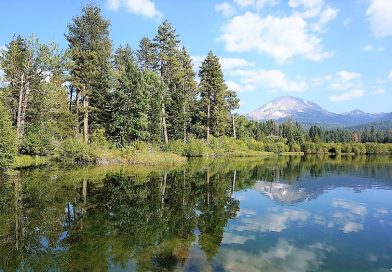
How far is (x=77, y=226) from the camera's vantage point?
15.3 meters

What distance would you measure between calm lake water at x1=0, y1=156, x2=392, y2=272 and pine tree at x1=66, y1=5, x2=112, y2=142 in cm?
2180

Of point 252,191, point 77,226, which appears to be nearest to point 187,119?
point 252,191

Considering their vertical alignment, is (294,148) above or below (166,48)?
below

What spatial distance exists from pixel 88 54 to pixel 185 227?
125 ft

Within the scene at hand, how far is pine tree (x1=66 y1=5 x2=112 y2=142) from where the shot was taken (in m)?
47.5

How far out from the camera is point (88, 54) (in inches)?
1881

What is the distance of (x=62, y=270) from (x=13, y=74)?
126 ft

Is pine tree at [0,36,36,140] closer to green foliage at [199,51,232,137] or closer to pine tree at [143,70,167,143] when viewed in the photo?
pine tree at [143,70,167,143]

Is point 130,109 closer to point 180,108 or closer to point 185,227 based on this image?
point 180,108

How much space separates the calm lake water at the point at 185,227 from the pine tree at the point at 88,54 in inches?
858

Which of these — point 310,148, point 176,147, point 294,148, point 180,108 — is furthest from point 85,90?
point 310,148

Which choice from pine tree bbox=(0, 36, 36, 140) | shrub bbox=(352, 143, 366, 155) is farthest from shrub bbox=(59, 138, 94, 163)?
shrub bbox=(352, 143, 366, 155)

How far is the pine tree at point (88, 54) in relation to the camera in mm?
47531

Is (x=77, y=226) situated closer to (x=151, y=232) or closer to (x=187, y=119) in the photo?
(x=151, y=232)
